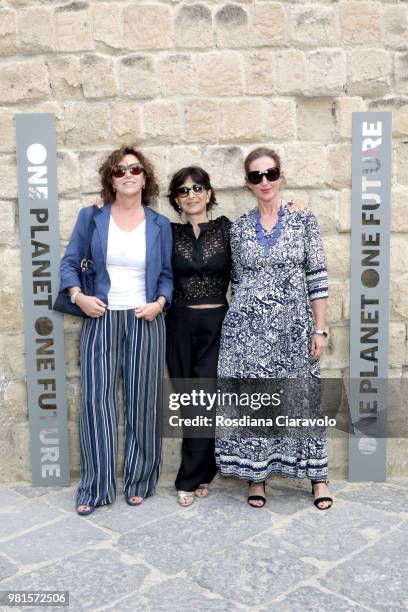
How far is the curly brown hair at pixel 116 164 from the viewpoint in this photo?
138 inches

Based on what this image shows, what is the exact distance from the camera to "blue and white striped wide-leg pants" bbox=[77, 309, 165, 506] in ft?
11.5

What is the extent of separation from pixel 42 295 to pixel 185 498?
59.6 inches

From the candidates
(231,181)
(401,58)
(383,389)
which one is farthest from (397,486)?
(401,58)

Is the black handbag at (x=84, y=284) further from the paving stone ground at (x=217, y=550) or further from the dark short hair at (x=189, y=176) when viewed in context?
the paving stone ground at (x=217, y=550)

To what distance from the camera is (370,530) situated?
10.6 ft

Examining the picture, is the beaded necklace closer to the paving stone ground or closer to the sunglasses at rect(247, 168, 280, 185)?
the sunglasses at rect(247, 168, 280, 185)

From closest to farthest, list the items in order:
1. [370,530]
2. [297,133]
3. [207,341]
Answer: [370,530] → [207,341] → [297,133]

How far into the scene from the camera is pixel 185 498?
3598 mm

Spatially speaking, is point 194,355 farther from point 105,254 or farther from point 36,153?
point 36,153

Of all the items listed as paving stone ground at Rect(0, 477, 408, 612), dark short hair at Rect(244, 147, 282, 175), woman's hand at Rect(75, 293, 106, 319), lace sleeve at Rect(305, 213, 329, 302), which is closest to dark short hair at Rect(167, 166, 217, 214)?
dark short hair at Rect(244, 147, 282, 175)

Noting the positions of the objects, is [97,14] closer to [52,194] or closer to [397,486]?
[52,194]

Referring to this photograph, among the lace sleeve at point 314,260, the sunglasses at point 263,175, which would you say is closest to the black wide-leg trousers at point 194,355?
the lace sleeve at point 314,260

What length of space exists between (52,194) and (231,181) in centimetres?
111

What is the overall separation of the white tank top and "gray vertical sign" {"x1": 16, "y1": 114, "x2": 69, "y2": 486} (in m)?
0.50
